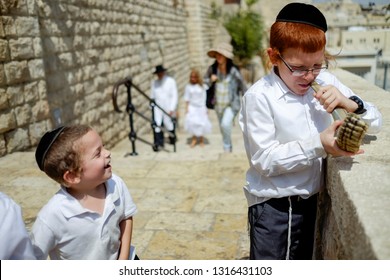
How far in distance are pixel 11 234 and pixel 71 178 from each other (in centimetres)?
37

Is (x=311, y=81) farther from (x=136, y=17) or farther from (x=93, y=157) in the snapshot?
(x=136, y=17)

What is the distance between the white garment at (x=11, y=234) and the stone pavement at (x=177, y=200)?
1.58 meters

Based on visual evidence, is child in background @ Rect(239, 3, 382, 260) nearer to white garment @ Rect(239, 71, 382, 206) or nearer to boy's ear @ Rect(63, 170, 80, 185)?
white garment @ Rect(239, 71, 382, 206)

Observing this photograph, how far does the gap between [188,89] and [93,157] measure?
18.2 feet

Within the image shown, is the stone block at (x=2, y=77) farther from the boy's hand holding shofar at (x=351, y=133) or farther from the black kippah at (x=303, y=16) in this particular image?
the boy's hand holding shofar at (x=351, y=133)

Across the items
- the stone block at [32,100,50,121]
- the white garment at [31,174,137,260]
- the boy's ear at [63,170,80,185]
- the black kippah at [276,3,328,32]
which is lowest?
the stone block at [32,100,50,121]

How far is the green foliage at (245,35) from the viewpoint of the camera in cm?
2183

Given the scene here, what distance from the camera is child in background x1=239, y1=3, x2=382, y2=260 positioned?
1.47 meters

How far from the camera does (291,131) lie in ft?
5.08

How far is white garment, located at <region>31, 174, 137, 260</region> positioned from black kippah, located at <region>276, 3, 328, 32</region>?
990 mm

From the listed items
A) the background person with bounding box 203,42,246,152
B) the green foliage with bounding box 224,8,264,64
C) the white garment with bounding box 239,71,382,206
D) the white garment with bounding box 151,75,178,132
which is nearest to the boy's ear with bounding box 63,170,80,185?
the white garment with bounding box 239,71,382,206

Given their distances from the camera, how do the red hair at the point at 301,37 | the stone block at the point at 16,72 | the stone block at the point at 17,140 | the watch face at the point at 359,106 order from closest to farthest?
1. the red hair at the point at 301,37
2. the watch face at the point at 359,106
3. the stone block at the point at 16,72
4. the stone block at the point at 17,140

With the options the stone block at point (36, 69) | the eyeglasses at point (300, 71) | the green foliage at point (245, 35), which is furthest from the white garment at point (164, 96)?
the green foliage at point (245, 35)

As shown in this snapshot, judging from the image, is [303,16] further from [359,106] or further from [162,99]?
[162,99]
